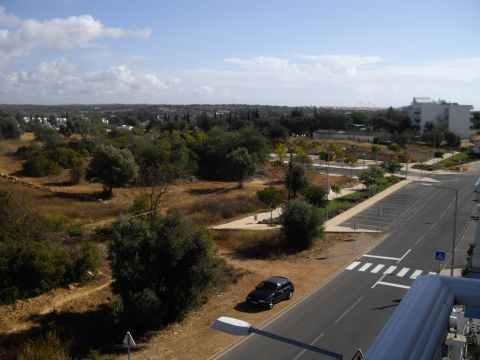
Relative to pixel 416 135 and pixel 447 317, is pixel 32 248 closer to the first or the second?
pixel 447 317

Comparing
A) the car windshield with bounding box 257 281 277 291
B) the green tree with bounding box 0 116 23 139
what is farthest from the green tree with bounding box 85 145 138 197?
the green tree with bounding box 0 116 23 139

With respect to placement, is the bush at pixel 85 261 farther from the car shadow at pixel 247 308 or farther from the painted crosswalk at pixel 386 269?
the painted crosswalk at pixel 386 269

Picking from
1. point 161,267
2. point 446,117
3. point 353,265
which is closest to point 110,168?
point 353,265

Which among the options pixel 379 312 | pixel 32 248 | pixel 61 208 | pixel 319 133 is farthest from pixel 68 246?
pixel 319 133

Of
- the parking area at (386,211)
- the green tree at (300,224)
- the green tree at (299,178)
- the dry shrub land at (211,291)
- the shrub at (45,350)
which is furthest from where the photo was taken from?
the green tree at (299,178)

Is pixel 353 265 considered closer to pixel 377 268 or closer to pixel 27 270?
pixel 377 268

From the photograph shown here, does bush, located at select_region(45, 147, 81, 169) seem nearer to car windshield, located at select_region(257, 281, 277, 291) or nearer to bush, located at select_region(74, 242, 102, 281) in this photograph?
bush, located at select_region(74, 242, 102, 281)

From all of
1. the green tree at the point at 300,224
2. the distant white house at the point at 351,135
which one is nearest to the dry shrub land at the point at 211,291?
the green tree at the point at 300,224
